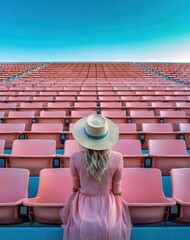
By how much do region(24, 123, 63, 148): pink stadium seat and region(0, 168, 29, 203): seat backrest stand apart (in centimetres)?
113

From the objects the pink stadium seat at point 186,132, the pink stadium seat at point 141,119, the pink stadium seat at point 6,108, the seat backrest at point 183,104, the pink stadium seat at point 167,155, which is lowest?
the pink stadium seat at point 167,155

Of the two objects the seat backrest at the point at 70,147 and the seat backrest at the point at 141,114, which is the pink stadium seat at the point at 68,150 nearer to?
the seat backrest at the point at 70,147

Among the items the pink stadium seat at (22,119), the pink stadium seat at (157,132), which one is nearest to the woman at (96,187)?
the pink stadium seat at (157,132)

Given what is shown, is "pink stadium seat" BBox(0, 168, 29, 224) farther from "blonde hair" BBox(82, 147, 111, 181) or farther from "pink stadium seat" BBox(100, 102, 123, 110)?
"pink stadium seat" BBox(100, 102, 123, 110)

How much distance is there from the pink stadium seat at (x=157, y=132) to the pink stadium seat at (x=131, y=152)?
537mm

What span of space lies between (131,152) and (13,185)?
1.27 m

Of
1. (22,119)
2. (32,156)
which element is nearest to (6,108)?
(22,119)

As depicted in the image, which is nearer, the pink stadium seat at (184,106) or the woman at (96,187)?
the woman at (96,187)

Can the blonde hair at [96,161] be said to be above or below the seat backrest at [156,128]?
below

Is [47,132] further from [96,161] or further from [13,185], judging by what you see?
[96,161]

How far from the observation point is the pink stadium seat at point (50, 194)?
57.4 inches

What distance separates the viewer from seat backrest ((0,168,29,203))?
164 centimetres

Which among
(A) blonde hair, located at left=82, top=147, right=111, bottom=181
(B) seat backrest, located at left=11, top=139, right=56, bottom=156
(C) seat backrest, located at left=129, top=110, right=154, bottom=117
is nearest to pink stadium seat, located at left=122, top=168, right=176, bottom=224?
(A) blonde hair, located at left=82, top=147, right=111, bottom=181

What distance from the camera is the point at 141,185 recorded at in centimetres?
169
